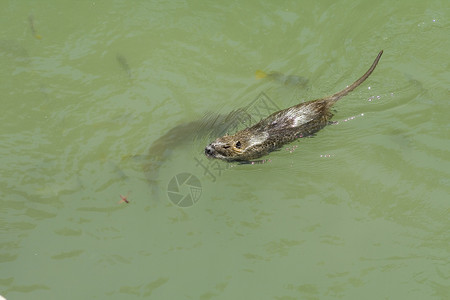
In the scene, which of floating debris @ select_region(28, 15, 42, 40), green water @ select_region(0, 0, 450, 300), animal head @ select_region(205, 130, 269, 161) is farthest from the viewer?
floating debris @ select_region(28, 15, 42, 40)

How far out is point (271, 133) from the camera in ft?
17.7

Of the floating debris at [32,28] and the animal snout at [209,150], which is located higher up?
the floating debris at [32,28]

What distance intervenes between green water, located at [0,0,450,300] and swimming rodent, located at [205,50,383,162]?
0.18 m

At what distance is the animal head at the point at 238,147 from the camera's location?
17.7 ft

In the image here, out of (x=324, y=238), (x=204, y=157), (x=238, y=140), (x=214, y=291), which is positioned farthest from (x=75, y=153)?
(x=324, y=238)

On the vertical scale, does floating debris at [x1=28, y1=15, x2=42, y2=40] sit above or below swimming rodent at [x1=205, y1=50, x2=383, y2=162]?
above

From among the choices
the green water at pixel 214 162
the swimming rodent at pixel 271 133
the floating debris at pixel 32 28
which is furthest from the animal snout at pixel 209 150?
the floating debris at pixel 32 28

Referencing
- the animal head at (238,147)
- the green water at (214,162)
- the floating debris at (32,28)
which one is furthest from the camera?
the floating debris at (32,28)

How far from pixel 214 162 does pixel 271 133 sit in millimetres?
805

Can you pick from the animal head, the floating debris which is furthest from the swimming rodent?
the floating debris

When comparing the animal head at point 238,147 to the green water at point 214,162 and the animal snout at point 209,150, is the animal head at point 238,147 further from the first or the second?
the green water at point 214,162

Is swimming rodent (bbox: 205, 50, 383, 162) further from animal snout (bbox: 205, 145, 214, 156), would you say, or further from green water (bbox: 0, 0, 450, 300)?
green water (bbox: 0, 0, 450, 300)

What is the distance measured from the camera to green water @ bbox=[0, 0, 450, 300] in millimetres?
4859

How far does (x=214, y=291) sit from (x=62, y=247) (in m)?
1.84
